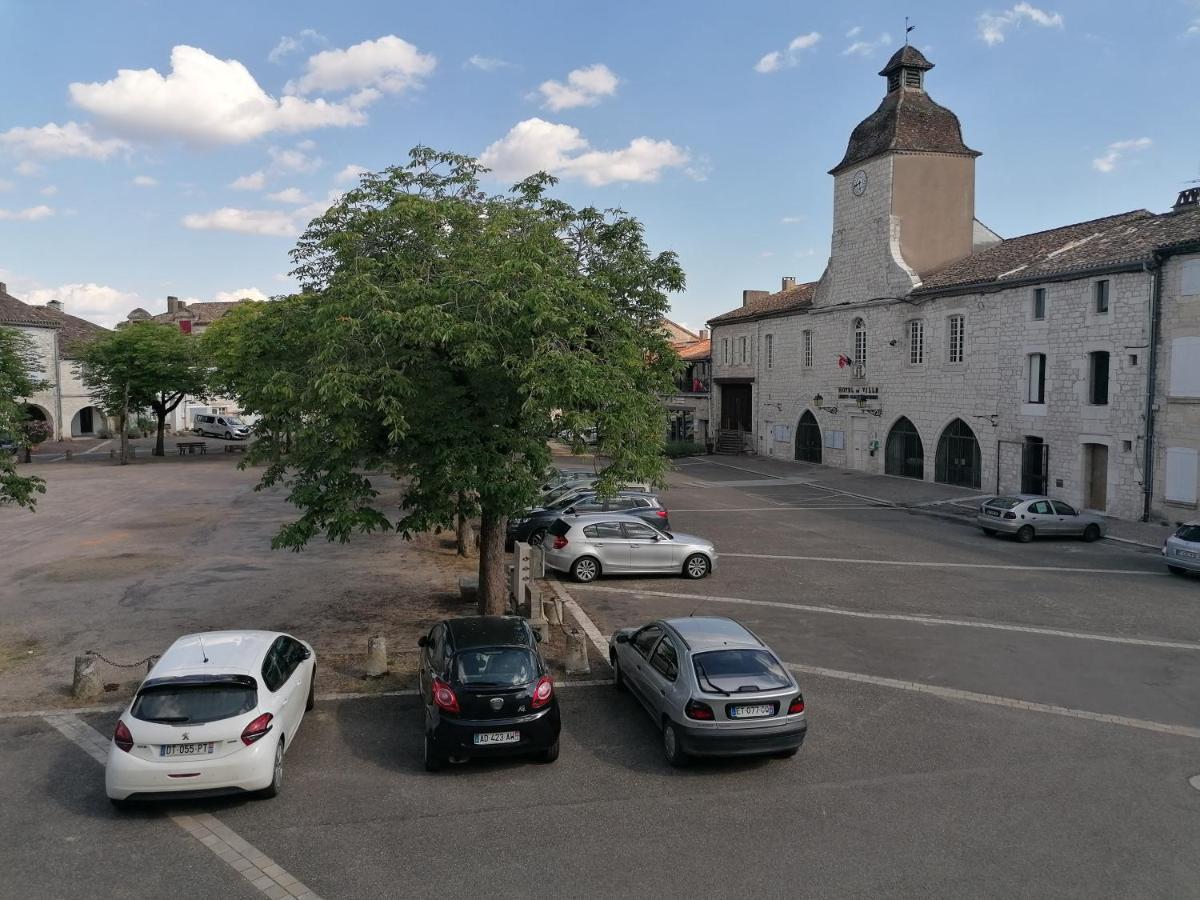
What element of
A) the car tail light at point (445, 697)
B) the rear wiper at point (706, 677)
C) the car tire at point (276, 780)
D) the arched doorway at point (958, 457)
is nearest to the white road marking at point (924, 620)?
the rear wiper at point (706, 677)

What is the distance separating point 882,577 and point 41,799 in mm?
16462

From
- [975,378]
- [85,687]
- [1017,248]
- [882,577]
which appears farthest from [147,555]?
[1017,248]

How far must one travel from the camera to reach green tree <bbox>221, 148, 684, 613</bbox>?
461 inches

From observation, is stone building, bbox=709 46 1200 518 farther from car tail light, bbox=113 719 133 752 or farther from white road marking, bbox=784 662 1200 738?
car tail light, bbox=113 719 133 752

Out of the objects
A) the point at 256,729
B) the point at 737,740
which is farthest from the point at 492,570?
the point at 737,740

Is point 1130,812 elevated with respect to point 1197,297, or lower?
lower

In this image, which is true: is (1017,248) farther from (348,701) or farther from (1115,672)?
(348,701)

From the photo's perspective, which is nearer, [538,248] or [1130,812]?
[1130,812]

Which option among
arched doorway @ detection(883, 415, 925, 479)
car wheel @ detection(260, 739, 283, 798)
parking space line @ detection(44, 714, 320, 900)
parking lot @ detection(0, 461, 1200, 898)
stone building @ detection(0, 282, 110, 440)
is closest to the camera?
parking space line @ detection(44, 714, 320, 900)

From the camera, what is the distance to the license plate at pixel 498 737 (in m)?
9.51

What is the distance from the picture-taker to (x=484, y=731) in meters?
9.52

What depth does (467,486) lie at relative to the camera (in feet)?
41.2

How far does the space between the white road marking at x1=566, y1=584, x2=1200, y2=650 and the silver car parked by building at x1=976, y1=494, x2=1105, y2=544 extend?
10210mm

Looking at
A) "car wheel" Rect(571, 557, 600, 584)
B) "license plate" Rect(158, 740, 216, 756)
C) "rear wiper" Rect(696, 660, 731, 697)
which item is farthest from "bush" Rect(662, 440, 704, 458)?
"license plate" Rect(158, 740, 216, 756)
